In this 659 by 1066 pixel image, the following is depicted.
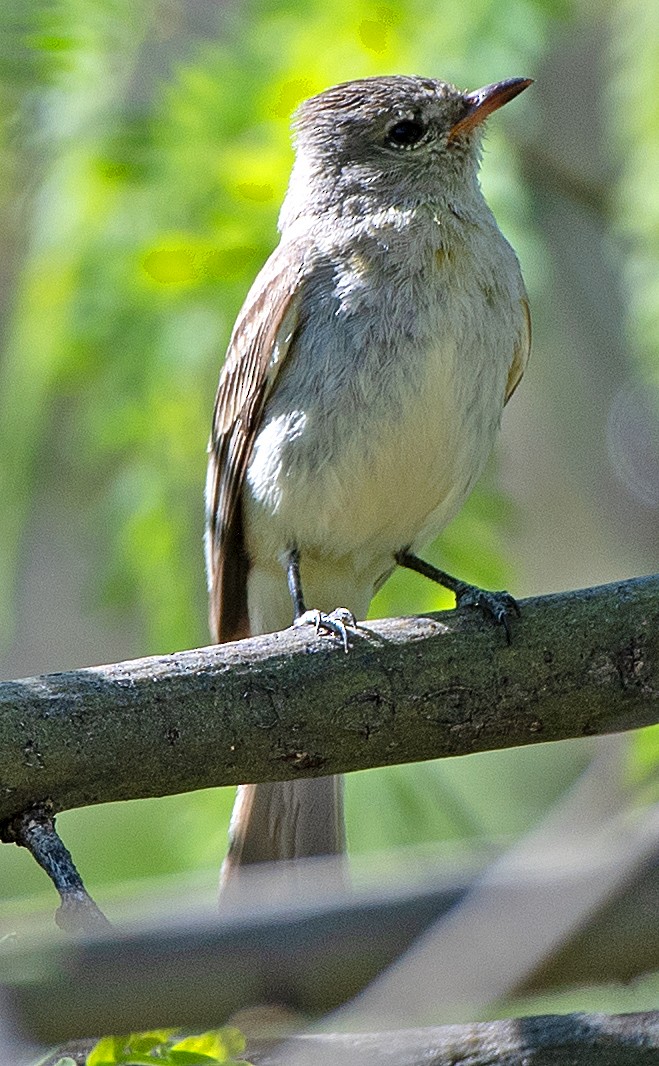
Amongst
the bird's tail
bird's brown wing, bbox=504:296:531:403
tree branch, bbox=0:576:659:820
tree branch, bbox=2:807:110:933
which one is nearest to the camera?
tree branch, bbox=2:807:110:933

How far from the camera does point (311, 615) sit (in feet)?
10.5

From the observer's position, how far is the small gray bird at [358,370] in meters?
3.49

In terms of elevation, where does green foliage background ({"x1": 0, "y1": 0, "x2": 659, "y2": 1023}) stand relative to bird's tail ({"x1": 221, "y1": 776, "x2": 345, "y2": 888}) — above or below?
above

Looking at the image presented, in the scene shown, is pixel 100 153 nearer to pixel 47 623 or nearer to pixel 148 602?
pixel 148 602

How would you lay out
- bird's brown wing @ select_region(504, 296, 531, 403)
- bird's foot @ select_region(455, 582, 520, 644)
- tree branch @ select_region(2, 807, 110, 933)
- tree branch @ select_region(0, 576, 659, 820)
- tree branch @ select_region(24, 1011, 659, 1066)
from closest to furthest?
tree branch @ select_region(2, 807, 110, 933)
tree branch @ select_region(24, 1011, 659, 1066)
tree branch @ select_region(0, 576, 659, 820)
bird's foot @ select_region(455, 582, 520, 644)
bird's brown wing @ select_region(504, 296, 531, 403)

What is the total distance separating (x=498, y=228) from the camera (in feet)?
12.4

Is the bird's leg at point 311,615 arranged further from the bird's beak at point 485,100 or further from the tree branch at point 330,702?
the bird's beak at point 485,100

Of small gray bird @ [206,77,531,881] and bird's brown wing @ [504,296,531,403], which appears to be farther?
bird's brown wing @ [504,296,531,403]

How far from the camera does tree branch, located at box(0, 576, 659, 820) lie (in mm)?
2410

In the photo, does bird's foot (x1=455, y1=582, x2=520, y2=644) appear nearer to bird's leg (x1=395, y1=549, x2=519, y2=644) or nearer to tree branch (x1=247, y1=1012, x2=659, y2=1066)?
bird's leg (x1=395, y1=549, x2=519, y2=644)

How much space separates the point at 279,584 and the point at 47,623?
3919 millimetres

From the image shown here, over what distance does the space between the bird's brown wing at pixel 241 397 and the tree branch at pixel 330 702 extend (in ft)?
3.73

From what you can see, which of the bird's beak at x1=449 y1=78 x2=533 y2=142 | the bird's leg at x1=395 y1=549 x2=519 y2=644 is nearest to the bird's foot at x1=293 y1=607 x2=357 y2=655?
the bird's leg at x1=395 y1=549 x2=519 y2=644

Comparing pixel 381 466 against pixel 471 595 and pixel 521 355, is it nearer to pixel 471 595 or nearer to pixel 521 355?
pixel 471 595
